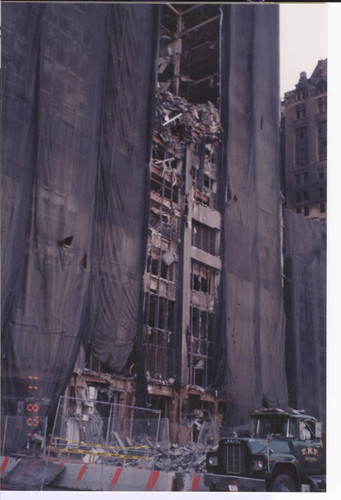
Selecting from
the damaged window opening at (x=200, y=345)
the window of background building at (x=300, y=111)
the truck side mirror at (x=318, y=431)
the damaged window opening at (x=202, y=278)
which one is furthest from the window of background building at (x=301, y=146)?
the truck side mirror at (x=318, y=431)

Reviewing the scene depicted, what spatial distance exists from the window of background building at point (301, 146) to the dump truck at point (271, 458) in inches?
707

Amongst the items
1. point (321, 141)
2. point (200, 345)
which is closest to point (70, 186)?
point (200, 345)

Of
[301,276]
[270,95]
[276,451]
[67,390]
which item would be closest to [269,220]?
[301,276]

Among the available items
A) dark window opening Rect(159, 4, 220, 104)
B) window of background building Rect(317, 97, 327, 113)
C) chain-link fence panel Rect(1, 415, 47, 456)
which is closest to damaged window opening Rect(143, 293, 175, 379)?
chain-link fence panel Rect(1, 415, 47, 456)

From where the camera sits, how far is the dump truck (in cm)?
1266

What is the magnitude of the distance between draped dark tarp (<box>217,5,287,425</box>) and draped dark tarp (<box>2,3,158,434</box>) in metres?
4.97

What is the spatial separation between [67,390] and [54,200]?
5.61m

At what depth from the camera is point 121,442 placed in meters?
15.4

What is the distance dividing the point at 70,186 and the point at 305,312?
541 inches

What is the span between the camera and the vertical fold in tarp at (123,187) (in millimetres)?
19844

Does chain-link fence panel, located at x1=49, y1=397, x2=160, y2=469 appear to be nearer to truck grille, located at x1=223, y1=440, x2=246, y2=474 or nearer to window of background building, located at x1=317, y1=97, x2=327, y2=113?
truck grille, located at x1=223, y1=440, x2=246, y2=474

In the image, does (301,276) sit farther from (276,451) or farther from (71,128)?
(276,451)

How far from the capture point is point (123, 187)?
68.7ft

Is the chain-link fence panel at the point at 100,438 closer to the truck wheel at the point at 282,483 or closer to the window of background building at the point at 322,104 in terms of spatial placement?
the truck wheel at the point at 282,483
